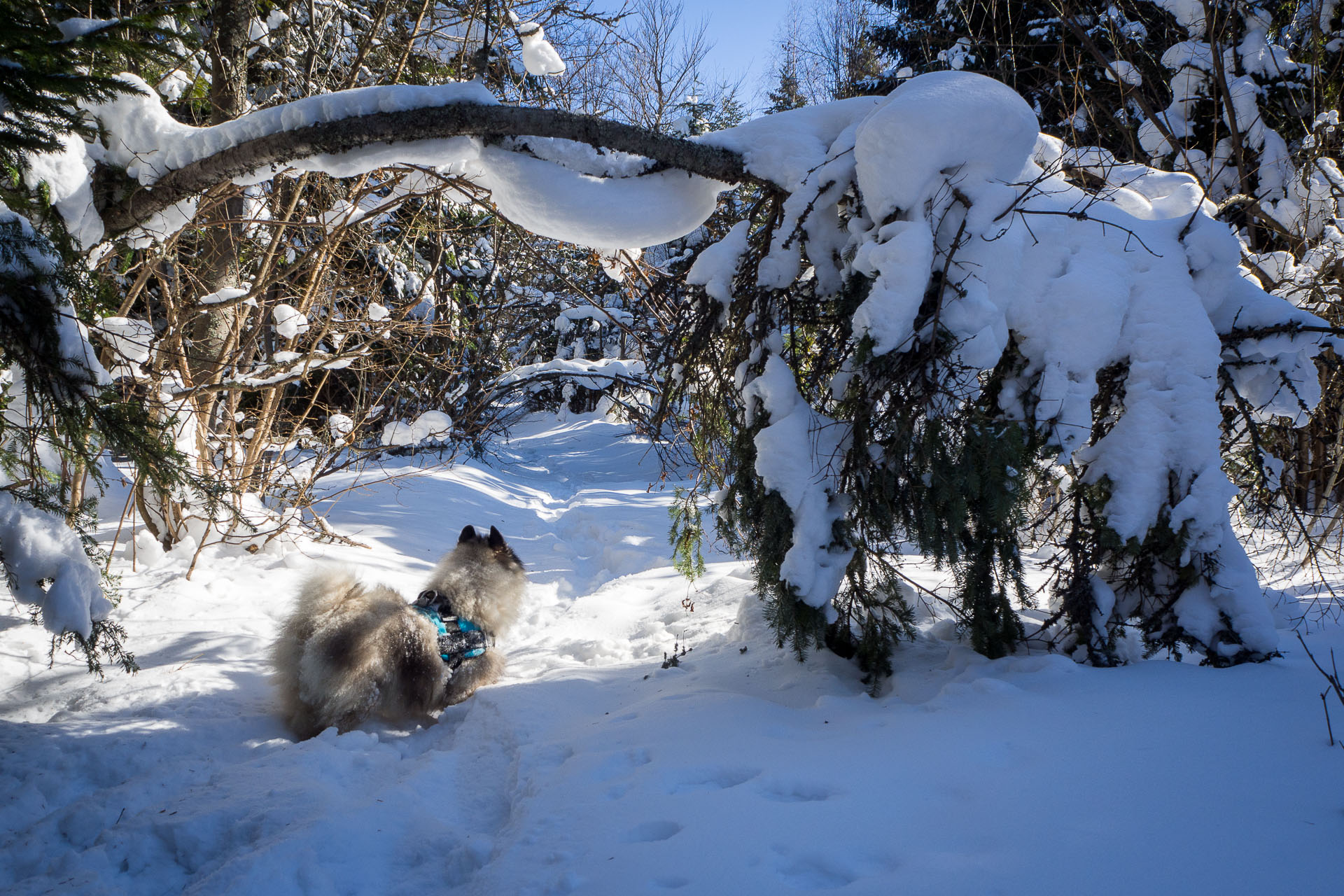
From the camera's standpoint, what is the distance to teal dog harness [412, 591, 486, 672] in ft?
13.2

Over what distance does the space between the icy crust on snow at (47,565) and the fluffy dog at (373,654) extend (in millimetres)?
1112

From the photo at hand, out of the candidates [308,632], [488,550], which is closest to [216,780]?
[308,632]

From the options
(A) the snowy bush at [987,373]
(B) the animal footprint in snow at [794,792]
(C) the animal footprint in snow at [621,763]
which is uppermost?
(A) the snowy bush at [987,373]

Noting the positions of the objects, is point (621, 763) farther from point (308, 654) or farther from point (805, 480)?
point (308, 654)

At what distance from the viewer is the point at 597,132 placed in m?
3.09

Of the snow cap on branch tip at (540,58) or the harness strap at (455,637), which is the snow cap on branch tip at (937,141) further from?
the harness strap at (455,637)

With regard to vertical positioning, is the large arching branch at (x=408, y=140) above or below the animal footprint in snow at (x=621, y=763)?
above

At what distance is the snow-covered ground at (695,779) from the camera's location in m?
1.83

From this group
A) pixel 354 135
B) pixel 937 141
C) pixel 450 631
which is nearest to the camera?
pixel 937 141

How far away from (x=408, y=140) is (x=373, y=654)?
264cm

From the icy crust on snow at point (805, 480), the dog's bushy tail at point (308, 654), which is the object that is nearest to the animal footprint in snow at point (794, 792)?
the icy crust on snow at point (805, 480)

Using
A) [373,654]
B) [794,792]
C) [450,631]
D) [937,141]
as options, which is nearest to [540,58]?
[937,141]

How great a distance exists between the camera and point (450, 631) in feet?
13.5

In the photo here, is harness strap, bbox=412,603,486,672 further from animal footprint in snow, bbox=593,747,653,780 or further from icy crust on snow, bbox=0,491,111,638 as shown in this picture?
icy crust on snow, bbox=0,491,111,638
